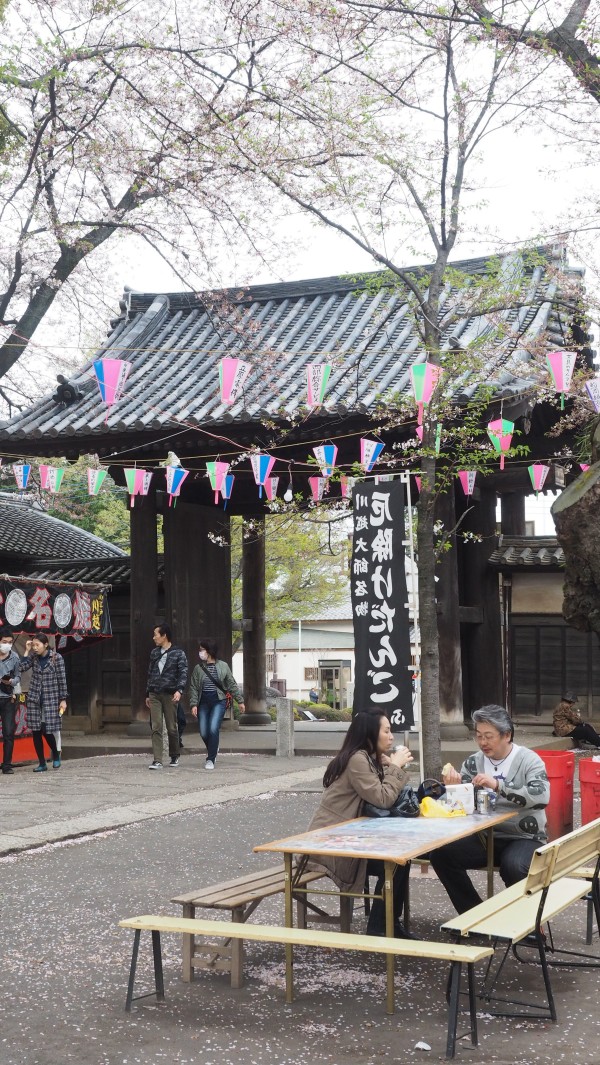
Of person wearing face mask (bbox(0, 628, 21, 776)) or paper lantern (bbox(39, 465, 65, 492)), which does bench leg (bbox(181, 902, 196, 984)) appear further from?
paper lantern (bbox(39, 465, 65, 492))

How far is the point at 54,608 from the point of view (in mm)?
17641

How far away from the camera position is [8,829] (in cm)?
956

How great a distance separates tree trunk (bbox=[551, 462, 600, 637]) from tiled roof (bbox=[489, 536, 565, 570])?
11763mm

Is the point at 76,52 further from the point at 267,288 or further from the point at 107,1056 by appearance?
the point at 107,1056

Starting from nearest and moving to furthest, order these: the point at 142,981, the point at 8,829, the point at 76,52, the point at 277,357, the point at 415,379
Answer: the point at 142,981, the point at 8,829, the point at 415,379, the point at 76,52, the point at 277,357

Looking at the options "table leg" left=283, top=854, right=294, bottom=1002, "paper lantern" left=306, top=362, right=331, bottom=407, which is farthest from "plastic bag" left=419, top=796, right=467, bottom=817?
"paper lantern" left=306, top=362, right=331, bottom=407

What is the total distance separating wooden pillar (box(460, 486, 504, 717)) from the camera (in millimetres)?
18094

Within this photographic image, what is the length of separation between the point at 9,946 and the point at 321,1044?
7.66ft

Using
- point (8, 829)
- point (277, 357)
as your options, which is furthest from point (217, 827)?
point (277, 357)

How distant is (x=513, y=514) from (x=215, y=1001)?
18074 mm

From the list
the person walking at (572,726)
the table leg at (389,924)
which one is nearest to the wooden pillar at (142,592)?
the person walking at (572,726)

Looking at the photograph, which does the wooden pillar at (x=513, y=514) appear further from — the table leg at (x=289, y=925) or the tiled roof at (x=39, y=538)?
the table leg at (x=289, y=925)

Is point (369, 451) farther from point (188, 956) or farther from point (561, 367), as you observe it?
point (188, 956)

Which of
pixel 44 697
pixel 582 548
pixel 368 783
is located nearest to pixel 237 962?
pixel 368 783
